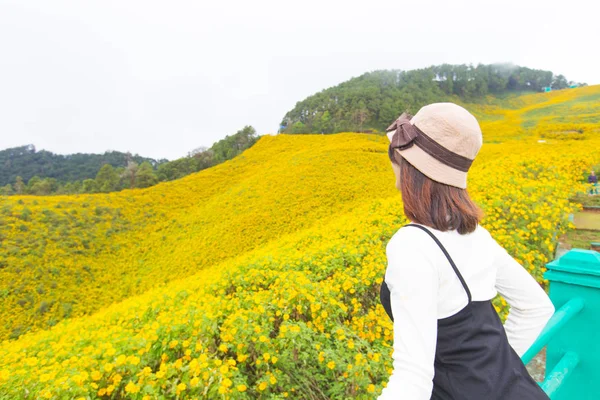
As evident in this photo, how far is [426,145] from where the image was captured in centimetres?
83

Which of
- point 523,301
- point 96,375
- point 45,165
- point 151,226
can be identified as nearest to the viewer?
point 523,301

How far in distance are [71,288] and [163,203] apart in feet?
21.2

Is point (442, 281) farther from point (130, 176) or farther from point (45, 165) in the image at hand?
point (45, 165)

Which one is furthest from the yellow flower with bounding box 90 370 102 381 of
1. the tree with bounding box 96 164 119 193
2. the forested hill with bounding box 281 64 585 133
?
the forested hill with bounding box 281 64 585 133

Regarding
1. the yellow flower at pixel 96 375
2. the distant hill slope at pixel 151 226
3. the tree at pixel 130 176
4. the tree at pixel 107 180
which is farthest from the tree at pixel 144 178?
the yellow flower at pixel 96 375

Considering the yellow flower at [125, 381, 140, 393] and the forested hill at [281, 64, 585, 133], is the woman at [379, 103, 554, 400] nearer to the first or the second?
the yellow flower at [125, 381, 140, 393]

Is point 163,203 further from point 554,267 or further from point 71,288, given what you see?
point 554,267

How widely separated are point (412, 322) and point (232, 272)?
339 centimetres

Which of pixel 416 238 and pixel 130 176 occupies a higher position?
pixel 130 176

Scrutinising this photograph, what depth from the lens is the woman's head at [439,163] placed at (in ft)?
2.67

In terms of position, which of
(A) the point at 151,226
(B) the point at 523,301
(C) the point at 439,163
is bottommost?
(A) the point at 151,226

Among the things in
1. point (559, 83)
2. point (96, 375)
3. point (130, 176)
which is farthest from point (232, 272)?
point (559, 83)

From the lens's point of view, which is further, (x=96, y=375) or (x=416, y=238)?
(x=96, y=375)

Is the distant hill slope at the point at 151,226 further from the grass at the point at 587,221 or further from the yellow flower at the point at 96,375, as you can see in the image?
the yellow flower at the point at 96,375
